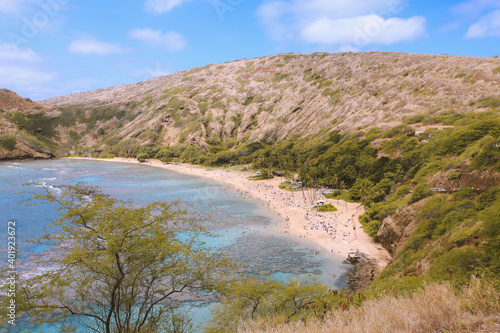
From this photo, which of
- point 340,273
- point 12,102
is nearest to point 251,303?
point 340,273

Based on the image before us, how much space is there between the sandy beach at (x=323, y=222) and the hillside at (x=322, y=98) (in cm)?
3834

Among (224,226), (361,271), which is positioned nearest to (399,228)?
(361,271)

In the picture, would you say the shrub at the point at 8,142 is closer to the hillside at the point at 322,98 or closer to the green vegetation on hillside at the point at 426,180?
the hillside at the point at 322,98

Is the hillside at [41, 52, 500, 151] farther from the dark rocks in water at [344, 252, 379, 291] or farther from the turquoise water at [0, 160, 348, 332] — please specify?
the dark rocks in water at [344, 252, 379, 291]

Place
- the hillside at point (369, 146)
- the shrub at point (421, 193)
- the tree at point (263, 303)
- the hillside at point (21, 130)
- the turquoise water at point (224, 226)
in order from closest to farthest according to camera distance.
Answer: the tree at point (263, 303), the hillside at point (369, 146), the turquoise water at point (224, 226), the shrub at point (421, 193), the hillside at point (21, 130)

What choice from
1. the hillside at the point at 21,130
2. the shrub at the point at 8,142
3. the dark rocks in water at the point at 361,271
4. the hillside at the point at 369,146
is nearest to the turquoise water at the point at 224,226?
the dark rocks in water at the point at 361,271

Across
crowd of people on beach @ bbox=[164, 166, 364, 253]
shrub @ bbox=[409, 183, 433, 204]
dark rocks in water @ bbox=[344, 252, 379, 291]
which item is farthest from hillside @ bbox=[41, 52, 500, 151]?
dark rocks in water @ bbox=[344, 252, 379, 291]

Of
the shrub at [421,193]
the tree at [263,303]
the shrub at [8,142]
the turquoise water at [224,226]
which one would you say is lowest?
the turquoise water at [224,226]

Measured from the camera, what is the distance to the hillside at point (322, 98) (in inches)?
3602

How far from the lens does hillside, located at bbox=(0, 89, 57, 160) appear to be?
5812 inches

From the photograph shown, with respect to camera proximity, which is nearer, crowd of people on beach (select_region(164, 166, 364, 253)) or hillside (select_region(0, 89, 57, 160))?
crowd of people on beach (select_region(164, 166, 364, 253))

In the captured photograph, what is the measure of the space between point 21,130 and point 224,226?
18019 cm

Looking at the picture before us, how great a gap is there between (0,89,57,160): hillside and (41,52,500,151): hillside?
30005 millimetres

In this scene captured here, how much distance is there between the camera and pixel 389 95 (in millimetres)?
105562
